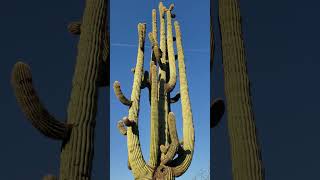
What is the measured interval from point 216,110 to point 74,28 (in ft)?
7.71

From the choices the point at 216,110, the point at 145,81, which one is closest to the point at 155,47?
the point at 145,81

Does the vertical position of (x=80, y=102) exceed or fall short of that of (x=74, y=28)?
it falls short

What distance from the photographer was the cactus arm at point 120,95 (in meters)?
9.55

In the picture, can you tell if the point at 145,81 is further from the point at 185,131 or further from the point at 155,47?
the point at 185,131

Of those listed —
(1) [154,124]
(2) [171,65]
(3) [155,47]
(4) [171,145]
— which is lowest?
(4) [171,145]

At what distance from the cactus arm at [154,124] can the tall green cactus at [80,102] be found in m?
5.19

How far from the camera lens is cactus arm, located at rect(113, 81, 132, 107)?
31.3 ft

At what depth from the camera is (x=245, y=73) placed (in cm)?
628

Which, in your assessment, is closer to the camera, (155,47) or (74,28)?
(74,28)

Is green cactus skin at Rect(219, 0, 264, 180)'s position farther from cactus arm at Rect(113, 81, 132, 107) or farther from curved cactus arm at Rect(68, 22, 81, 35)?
cactus arm at Rect(113, 81, 132, 107)

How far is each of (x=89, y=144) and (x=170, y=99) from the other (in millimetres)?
6992

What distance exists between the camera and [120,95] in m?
10.1

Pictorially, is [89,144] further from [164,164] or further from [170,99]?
[170,99]

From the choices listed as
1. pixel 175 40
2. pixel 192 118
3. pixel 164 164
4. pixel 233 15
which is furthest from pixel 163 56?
pixel 233 15
